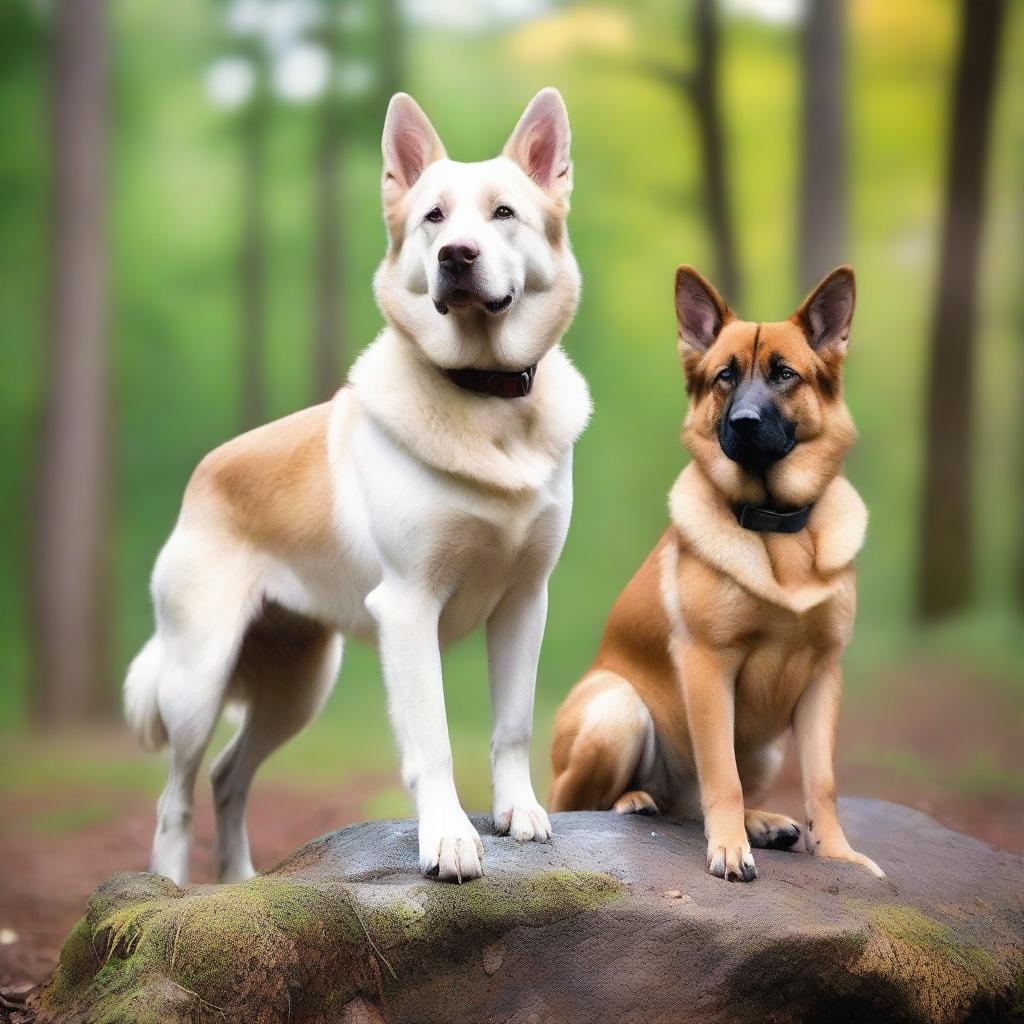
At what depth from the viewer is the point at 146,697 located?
3.78m

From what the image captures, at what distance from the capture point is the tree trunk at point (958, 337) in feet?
23.7

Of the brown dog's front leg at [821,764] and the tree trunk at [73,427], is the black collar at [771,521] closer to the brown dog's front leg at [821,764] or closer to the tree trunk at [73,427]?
the brown dog's front leg at [821,764]

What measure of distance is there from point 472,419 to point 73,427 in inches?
192

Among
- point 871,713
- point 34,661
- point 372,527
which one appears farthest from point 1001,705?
point 34,661

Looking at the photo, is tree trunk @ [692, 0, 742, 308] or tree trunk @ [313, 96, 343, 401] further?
tree trunk @ [313, 96, 343, 401]

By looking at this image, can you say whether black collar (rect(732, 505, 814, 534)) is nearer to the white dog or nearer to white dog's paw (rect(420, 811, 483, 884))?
the white dog

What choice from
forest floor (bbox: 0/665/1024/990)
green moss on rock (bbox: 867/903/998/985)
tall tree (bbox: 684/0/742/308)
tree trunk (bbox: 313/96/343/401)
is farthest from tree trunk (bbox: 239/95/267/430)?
green moss on rock (bbox: 867/903/998/985)

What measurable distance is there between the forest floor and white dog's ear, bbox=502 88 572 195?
363 centimetres

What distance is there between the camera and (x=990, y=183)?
294 inches

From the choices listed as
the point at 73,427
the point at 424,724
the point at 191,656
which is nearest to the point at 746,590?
the point at 424,724

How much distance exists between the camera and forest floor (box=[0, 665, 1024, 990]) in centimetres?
617

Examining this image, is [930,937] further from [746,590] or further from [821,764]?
[746,590]

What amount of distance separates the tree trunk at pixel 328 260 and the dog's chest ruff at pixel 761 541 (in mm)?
5064

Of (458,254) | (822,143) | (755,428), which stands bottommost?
(755,428)
